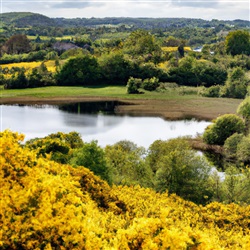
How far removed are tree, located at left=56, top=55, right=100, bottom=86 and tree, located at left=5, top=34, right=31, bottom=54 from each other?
5814 cm

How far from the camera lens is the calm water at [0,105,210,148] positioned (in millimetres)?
56875

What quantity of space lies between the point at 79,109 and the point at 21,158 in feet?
218

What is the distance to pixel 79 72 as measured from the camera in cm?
10031

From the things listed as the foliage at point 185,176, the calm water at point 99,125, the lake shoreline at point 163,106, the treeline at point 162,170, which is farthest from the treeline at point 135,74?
the foliage at point 185,176

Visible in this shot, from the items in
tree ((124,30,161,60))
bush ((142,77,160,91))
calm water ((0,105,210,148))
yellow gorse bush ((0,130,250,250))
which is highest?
tree ((124,30,161,60))

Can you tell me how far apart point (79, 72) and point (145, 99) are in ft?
74.0

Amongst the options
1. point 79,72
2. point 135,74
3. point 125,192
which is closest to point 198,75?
point 135,74

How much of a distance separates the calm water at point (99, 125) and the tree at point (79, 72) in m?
26.5

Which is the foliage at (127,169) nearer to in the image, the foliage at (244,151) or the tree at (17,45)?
the foliage at (244,151)

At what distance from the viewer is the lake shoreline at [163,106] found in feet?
241

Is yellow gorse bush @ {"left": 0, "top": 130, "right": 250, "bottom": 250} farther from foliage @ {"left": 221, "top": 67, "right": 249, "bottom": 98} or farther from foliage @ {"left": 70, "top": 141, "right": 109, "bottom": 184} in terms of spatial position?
foliage @ {"left": 221, "top": 67, "right": 249, "bottom": 98}

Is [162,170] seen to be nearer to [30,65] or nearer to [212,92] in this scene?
[212,92]

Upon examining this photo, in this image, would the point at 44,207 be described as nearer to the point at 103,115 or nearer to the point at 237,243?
the point at 237,243

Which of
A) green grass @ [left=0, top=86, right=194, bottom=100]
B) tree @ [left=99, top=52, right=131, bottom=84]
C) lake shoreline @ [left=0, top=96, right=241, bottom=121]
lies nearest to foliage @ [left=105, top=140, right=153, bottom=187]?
lake shoreline @ [left=0, top=96, right=241, bottom=121]
